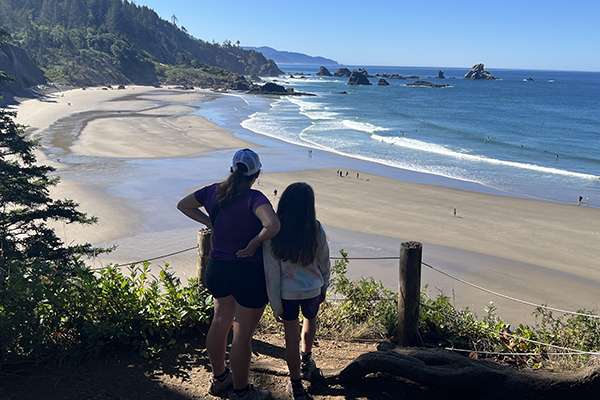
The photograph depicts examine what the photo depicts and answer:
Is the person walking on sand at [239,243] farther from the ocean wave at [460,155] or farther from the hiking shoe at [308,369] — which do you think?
the ocean wave at [460,155]

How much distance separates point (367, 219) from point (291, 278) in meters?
12.8

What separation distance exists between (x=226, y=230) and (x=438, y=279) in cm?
895

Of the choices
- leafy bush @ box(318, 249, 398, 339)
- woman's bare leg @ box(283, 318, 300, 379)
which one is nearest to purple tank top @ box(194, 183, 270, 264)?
woman's bare leg @ box(283, 318, 300, 379)

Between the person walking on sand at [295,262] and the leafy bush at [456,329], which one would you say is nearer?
the person walking on sand at [295,262]

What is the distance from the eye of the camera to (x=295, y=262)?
9.44 ft

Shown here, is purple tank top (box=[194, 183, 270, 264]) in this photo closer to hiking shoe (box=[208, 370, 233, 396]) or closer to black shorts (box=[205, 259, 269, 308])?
black shorts (box=[205, 259, 269, 308])

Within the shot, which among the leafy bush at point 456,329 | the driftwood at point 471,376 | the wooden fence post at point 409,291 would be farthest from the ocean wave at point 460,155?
the driftwood at point 471,376

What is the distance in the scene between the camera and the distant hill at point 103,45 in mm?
78875

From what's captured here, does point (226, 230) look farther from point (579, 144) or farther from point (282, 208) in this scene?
point (579, 144)

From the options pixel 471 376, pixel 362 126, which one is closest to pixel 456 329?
pixel 471 376

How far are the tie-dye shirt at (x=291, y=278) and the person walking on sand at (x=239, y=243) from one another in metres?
0.06

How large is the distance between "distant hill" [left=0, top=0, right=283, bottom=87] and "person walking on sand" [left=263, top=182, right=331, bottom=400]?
65.2 metres

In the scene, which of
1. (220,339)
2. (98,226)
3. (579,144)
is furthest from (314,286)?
(579,144)

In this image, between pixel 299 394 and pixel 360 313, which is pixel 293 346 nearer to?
pixel 299 394
